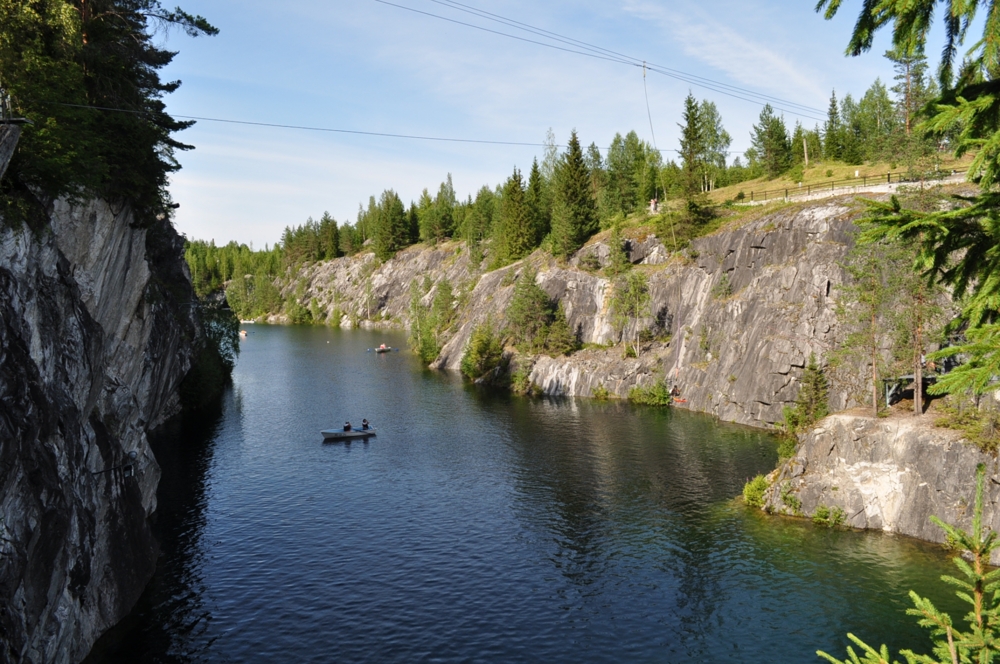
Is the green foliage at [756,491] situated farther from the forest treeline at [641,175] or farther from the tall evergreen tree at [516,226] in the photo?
the tall evergreen tree at [516,226]

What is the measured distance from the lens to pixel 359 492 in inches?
1988

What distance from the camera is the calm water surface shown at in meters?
30.0

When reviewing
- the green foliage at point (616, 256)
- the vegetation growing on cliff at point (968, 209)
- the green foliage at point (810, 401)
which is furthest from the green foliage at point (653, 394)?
the vegetation growing on cliff at point (968, 209)

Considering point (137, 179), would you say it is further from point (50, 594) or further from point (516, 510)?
point (516, 510)

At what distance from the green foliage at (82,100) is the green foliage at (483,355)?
200 ft

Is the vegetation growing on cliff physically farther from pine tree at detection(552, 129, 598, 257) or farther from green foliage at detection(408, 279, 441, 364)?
green foliage at detection(408, 279, 441, 364)

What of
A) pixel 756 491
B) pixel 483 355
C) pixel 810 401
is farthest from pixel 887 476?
pixel 483 355

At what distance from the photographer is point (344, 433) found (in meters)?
66.2

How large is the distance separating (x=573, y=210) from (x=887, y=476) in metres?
66.6

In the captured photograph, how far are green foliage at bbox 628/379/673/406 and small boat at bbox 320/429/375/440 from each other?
31.9 metres

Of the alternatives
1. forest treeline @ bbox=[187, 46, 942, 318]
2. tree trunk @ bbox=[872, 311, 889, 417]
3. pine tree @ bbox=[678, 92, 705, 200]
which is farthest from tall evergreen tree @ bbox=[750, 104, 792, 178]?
tree trunk @ bbox=[872, 311, 889, 417]

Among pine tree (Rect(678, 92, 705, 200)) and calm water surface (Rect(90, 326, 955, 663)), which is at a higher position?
pine tree (Rect(678, 92, 705, 200))

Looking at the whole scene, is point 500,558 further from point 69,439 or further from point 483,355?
point 483,355

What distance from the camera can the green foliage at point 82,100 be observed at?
1088 inches
